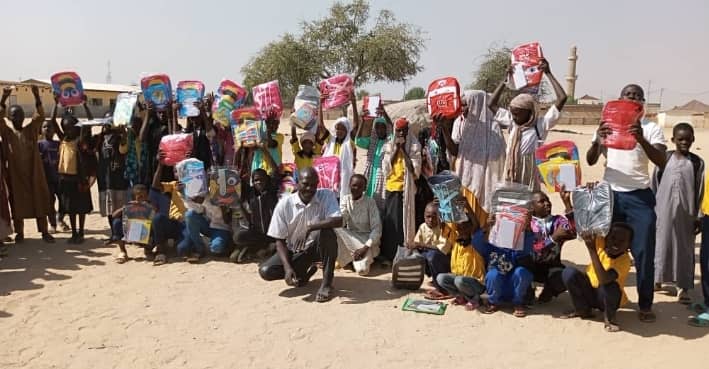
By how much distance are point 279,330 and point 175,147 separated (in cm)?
281

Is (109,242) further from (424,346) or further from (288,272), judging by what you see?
(424,346)

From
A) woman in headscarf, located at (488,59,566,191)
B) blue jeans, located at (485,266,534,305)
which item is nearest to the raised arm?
woman in headscarf, located at (488,59,566,191)

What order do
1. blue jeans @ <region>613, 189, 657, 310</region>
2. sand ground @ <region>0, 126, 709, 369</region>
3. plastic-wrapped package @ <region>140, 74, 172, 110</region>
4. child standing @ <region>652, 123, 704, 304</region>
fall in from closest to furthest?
sand ground @ <region>0, 126, 709, 369</region> → blue jeans @ <region>613, 189, 657, 310</region> → child standing @ <region>652, 123, 704, 304</region> → plastic-wrapped package @ <region>140, 74, 172, 110</region>

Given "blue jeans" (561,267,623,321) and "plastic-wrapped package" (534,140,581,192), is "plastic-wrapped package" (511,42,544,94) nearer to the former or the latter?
"plastic-wrapped package" (534,140,581,192)

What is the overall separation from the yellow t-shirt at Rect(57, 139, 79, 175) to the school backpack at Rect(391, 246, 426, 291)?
4.27 metres

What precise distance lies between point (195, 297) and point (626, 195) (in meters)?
3.91

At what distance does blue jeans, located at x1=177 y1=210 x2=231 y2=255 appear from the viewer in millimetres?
Answer: 6230

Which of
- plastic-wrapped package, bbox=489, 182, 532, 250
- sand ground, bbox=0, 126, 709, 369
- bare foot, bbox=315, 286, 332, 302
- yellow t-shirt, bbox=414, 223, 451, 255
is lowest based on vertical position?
sand ground, bbox=0, 126, 709, 369

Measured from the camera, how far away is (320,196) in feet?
17.3

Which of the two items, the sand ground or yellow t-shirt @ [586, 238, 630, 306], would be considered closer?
the sand ground

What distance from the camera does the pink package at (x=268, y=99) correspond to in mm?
6285

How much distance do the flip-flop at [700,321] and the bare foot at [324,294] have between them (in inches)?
120

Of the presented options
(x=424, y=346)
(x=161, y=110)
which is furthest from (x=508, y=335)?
(x=161, y=110)

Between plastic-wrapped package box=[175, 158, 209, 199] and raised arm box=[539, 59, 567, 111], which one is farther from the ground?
raised arm box=[539, 59, 567, 111]
